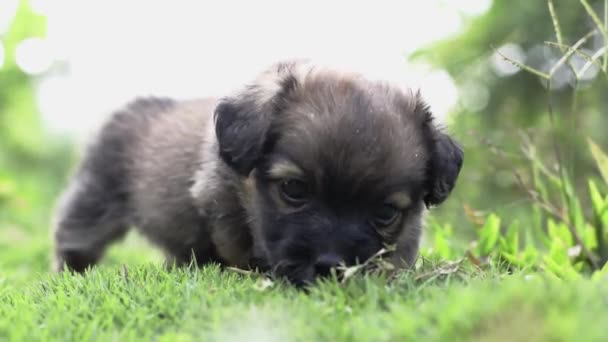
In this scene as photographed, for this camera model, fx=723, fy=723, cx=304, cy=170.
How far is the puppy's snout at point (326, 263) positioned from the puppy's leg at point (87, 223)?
7.51 ft

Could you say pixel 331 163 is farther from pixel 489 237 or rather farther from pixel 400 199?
pixel 489 237

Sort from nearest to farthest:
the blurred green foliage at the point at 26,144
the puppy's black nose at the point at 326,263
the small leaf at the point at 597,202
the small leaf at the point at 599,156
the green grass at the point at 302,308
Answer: the green grass at the point at 302,308
the puppy's black nose at the point at 326,263
the small leaf at the point at 599,156
the small leaf at the point at 597,202
the blurred green foliage at the point at 26,144

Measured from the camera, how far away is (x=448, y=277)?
2.26m

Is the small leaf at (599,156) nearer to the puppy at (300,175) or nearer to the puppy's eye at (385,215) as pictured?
the puppy at (300,175)

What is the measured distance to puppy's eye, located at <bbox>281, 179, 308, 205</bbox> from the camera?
2.63 metres

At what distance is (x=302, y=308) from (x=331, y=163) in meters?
0.73

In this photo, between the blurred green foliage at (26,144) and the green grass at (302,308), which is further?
the blurred green foliage at (26,144)

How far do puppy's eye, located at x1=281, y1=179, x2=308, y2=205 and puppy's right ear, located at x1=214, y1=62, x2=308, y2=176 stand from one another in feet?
0.69

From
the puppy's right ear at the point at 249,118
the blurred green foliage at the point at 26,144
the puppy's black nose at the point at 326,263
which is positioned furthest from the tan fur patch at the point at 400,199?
the blurred green foliage at the point at 26,144

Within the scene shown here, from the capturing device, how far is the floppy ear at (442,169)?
296cm

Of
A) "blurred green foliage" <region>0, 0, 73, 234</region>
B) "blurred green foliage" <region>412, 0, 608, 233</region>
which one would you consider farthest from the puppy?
"blurred green foliage" <region>0, 0, 73, 234</region>

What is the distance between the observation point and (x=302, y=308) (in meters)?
1.95

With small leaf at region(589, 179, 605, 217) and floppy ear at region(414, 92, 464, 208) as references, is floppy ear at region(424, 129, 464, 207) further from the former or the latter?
small leaf at region(589, 179, 605, 217)

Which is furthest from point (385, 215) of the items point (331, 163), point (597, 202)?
point (597, 202)
